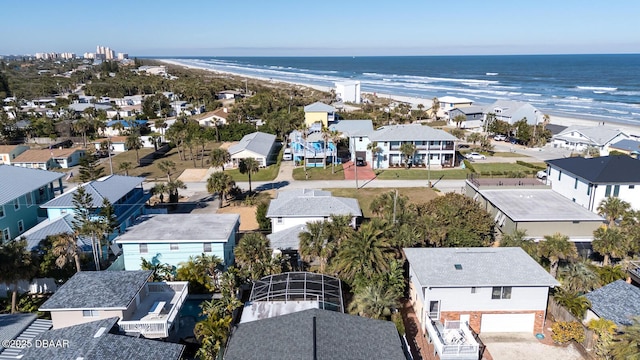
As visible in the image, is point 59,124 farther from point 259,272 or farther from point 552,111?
point 552,111

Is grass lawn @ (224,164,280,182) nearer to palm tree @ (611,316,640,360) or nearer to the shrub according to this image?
the shrub

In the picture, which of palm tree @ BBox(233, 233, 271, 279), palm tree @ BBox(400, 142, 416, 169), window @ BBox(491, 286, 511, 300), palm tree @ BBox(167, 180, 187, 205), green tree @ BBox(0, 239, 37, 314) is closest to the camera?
green tree @ BBox(0, 239, 37, 314)

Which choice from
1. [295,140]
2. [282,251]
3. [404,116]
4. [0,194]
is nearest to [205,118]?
[295,140]

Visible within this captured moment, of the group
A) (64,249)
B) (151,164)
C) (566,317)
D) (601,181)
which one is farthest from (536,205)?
(151,164)

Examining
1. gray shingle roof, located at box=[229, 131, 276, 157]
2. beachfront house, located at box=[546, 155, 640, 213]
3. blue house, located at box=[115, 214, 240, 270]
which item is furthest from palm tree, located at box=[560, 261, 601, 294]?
gray shingle roof, located at box=[229, 131, 276, 157]

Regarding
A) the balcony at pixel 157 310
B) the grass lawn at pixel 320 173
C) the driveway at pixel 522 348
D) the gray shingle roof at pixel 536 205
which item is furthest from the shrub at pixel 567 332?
the grass lawn at pixel 320 173

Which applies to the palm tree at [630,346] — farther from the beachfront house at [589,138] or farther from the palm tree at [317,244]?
the beachfront house at [589,138]

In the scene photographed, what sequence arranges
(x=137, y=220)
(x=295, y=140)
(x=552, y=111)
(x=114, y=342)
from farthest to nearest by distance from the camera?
(x=552, y=111), (x=295, y=140), (x=137, y=220), (x=114, y=342)
